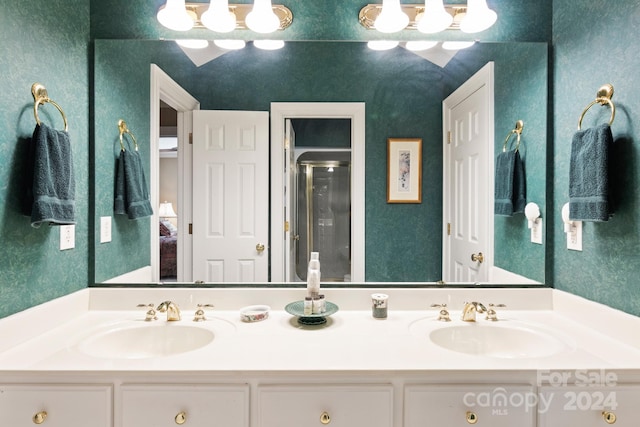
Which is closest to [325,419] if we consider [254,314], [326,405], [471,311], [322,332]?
[326,405]

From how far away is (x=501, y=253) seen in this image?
1510mm

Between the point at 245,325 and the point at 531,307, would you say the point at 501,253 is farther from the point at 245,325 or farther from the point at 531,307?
the point at 245,325

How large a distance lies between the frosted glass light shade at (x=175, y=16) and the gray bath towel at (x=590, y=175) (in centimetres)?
163

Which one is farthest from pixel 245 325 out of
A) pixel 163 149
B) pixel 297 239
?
pixel 163 149

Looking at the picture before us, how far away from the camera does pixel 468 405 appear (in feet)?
3.09

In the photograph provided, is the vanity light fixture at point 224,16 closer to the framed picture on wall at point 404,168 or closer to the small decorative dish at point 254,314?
the framed picture on wall at point 404,168

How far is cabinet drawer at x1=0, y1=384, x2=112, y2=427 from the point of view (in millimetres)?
930

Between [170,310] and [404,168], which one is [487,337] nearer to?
[404,168]

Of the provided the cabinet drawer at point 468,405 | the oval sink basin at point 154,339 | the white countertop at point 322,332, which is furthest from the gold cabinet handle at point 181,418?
the cabinet drawer at point 468,405

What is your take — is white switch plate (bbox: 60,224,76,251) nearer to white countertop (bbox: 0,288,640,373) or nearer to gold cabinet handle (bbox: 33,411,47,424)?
white countertop (bbox: 0,288,640,373)

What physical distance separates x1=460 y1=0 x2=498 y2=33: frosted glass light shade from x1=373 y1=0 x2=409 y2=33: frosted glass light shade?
27cm

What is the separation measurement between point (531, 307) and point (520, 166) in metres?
0.62

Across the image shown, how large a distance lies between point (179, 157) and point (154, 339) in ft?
2.49

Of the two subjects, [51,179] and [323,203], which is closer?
[51,179]
